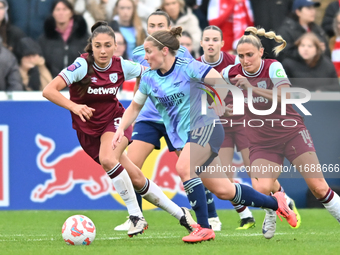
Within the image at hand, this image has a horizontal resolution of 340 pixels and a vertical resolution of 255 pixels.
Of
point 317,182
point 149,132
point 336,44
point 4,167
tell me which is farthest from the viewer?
point 336,44

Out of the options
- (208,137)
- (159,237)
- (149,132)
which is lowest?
(159,237)

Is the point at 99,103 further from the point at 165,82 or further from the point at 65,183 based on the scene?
the point at 65,183

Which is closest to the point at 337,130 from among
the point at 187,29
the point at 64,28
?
the point at 187,29

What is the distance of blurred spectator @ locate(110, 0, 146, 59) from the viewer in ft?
31.0

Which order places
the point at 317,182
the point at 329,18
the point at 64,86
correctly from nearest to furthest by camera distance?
the point at 317,182 < the point at 64,86 < the point at 329,18

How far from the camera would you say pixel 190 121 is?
18.2ft

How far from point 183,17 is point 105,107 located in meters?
3.50

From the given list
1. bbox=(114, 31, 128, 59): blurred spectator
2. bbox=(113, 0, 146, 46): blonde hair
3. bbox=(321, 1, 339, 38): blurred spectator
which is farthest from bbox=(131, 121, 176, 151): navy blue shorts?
bbox=(321, 1, 339, 38): blurred spectator

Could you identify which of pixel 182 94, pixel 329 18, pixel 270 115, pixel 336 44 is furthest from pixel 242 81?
pixel 329 18

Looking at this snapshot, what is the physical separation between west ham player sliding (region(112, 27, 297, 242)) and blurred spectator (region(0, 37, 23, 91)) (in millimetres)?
4108

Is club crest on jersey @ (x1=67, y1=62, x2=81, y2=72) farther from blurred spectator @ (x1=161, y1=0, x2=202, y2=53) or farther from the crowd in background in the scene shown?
blurred spectator @ (x1=161, y1=0, x2=202, y2=53)

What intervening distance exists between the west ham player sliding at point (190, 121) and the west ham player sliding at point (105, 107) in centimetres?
59

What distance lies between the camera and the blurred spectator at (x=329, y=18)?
32.0 feet

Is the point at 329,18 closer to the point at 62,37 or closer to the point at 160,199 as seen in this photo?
the point at 62,37
